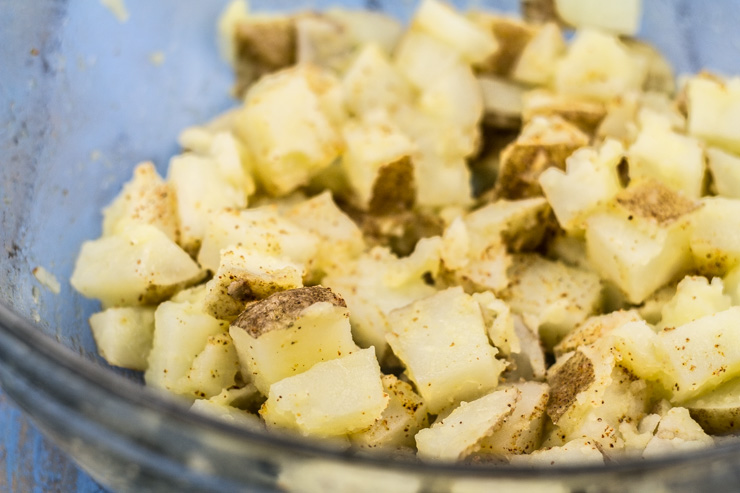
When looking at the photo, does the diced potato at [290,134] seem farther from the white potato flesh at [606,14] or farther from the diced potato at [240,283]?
the white potato flesh at [606,14]

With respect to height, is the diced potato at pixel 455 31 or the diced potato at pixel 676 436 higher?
the diced potato at pixel 455 31

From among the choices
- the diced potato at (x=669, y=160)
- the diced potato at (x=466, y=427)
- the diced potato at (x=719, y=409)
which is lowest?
the diced potato at (x=719, y=409)

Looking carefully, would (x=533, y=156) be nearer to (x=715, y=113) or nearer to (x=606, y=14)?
(x=715, y=113)

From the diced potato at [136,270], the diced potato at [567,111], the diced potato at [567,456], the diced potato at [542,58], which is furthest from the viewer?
the diced potato at [542,58]

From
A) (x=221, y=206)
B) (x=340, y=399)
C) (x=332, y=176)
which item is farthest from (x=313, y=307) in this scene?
(x=332, y=176)

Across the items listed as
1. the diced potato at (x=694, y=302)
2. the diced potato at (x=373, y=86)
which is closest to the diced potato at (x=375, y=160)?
the diced potato at (x=373, y=86)

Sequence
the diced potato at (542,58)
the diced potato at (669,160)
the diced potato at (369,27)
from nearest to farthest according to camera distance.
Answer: the diced potato at (669,160), the diced potato at (542,58), the diced potato at (369,27)

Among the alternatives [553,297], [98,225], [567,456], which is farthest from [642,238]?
[98,225]
